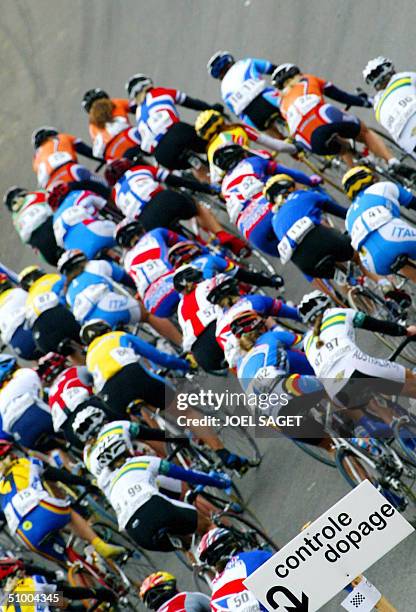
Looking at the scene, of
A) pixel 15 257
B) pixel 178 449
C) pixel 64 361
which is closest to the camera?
pixel 178 449

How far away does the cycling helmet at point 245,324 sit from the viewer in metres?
7.66

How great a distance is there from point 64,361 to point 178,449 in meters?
1.81

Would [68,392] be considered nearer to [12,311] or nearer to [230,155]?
[12,311]

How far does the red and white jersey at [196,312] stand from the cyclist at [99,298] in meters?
1.17

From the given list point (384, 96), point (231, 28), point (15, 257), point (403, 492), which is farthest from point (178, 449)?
point (15, 257)

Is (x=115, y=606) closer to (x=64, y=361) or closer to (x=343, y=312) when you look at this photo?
(x=64, y=361)

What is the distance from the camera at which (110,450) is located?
7977 mm

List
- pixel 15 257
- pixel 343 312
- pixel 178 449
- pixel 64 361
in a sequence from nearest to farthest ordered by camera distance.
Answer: pixel 343 312, pixel 178 449, pixel 64 361, pixel 15 257

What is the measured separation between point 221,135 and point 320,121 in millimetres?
1016

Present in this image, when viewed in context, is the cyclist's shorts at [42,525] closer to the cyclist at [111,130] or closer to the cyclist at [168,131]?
the cyclist at [168,131]

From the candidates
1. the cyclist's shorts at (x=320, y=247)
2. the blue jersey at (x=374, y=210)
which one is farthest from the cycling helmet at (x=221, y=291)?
the blue jersey at (x=374, y=210)

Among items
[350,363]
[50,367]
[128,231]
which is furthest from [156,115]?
[350,363]

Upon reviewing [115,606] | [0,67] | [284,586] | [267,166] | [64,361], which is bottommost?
[115,606]

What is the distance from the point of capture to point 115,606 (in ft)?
28.7
